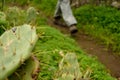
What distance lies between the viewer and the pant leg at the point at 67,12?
951 cm

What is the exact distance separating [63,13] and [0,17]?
412cm

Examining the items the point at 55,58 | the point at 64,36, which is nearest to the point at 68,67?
the point at 55,58

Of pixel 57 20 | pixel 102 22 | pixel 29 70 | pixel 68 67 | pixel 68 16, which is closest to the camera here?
pixel 29 70

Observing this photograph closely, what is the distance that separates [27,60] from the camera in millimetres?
3098

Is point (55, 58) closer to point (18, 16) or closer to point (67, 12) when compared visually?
point (18, 16)

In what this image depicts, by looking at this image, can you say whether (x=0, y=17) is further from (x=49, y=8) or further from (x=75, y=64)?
(x=49, y=8)

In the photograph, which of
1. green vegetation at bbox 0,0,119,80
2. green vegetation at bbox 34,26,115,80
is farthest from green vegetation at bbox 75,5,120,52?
green vegetation at bbox 34,26,115,80

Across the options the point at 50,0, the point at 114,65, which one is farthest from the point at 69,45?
the point at 50,0

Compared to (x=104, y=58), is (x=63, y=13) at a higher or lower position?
higher

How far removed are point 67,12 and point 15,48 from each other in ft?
22.5

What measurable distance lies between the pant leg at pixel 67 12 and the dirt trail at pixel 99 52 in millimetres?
401

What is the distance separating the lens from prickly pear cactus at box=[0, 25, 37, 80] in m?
2.83

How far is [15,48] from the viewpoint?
2883 millimetres

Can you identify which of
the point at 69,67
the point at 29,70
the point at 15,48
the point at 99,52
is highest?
the point at 15,48
